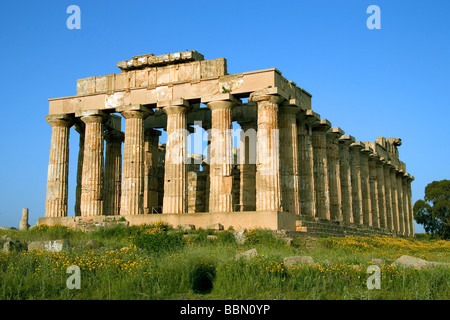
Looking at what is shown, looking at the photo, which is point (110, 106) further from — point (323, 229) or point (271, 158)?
point (323, 229)

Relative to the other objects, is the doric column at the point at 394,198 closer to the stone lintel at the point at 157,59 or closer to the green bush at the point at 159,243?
the stone lintel at the point at 157,59

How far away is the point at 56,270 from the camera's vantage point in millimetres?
11555

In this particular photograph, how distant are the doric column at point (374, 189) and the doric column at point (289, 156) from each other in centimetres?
1320

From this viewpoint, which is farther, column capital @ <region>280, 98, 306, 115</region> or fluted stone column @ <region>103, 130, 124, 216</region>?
fluted stone column @ <region>103, 130, 124, 216</region>

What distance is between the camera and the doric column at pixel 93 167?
2627cm

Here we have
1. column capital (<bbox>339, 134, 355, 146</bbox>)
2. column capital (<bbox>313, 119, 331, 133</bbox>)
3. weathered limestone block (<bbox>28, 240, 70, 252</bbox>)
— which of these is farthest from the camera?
column capital (<bbox>339, 134, 355, 146</bbox>)

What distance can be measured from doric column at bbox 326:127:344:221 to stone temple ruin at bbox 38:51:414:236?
0.06 meters

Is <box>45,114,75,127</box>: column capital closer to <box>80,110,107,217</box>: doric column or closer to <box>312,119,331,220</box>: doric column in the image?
<box>80,110,107,217</box>: doric column

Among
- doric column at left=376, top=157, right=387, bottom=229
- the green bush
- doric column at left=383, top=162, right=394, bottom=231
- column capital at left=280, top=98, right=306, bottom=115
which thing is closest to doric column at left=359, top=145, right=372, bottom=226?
doric column at left=376, top=157, right=387, bottom=229

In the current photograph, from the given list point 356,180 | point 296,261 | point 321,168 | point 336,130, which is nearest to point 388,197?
point 356,180

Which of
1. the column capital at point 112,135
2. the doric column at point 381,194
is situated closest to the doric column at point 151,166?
the column capital at point 112,135

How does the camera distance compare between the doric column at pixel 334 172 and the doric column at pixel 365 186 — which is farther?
the doric column at pixel 365 186

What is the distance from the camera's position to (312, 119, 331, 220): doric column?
27656 millimetres
